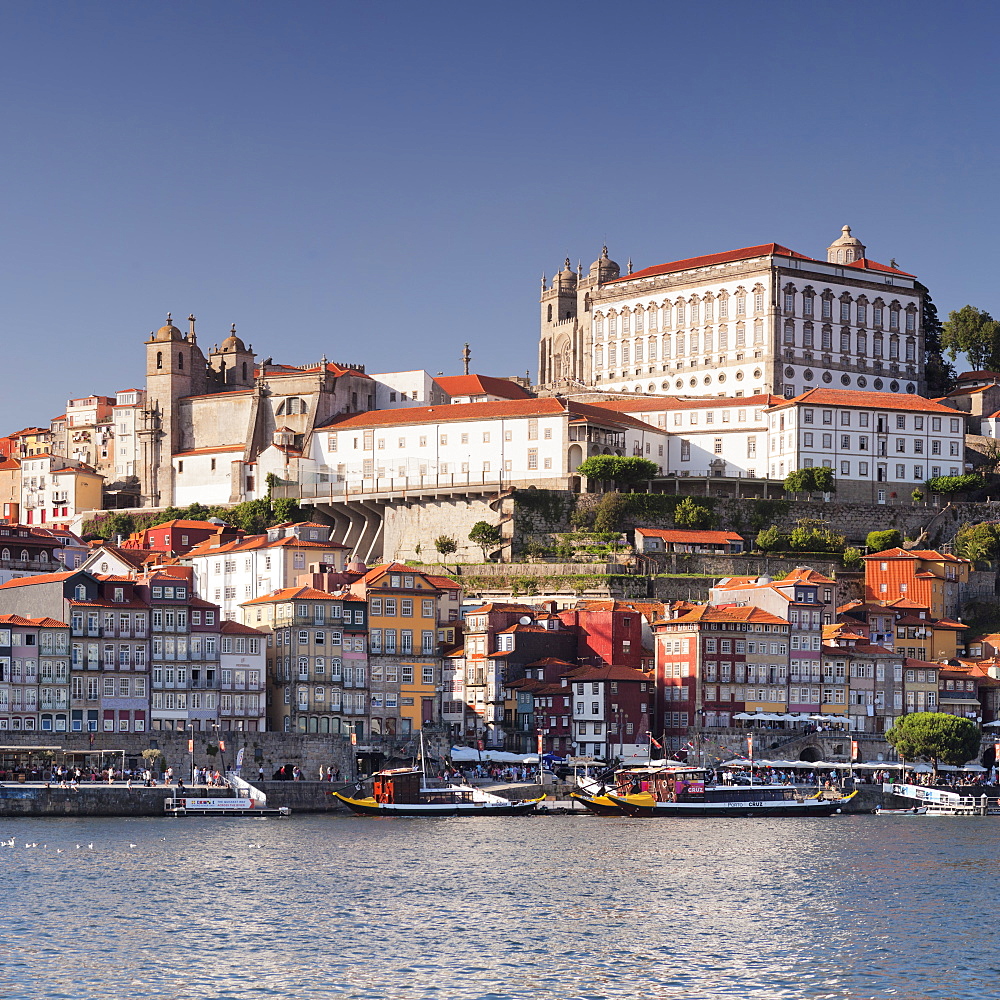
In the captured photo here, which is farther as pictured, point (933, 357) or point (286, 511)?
point (933, 357)

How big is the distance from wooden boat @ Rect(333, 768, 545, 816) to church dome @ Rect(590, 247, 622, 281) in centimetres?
8407

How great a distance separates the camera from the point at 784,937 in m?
49.0

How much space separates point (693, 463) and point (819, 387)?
14961 mm

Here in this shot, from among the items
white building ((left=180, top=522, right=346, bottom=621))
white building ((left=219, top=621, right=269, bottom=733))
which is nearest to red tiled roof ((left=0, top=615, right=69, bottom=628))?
white building ((left=219, top=621, right=269, bottom=733))

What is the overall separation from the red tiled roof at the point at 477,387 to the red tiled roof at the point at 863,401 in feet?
65.3

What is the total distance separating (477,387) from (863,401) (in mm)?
25709

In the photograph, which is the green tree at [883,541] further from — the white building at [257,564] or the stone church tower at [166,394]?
the stone church tower at [166,394]

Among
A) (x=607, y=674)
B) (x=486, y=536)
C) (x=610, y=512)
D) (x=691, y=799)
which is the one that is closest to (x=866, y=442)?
(x=610, y=512)

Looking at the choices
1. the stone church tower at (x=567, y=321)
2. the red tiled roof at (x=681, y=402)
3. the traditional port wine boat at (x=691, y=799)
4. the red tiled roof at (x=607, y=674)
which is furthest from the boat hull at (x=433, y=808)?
the stone church tower at (x=567, y=321)

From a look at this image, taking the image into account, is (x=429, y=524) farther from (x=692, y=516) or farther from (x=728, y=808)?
(x=728, y=808)

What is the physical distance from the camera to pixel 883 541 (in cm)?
11338

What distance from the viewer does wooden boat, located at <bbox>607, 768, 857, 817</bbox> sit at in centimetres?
7900

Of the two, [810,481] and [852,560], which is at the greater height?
[810,481]

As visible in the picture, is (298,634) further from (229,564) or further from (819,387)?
(819,387)
